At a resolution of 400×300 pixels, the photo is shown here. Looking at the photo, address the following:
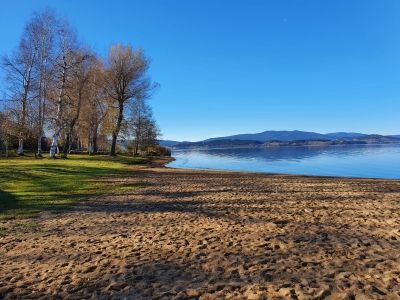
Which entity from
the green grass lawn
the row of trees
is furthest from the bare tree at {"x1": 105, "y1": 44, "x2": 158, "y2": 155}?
the green grass lawn

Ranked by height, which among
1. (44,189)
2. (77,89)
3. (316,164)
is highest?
(77,89)

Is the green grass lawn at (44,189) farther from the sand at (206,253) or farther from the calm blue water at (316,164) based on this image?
the calm blue water at (316,164)

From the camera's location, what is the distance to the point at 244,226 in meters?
7.15

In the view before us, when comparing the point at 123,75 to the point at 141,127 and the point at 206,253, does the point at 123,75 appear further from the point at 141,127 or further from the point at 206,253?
the point at 206,253

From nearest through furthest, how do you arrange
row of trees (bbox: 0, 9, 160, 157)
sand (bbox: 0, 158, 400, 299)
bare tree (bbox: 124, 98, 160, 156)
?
sand (bbox: 0, 158, 400, 299) < row of trees (bbox: 0, 9, 160, 157) < bare tree (bbox: 124, 98, 160, 156)

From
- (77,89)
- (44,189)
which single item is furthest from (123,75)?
(44,189)

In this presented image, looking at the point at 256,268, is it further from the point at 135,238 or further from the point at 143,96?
the point at 143,96

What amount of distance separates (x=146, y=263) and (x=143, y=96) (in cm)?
3454

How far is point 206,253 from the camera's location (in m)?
5.29

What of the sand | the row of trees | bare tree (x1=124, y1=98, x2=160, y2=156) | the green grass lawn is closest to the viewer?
the sand

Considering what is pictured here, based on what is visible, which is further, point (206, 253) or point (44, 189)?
point (44, 189)

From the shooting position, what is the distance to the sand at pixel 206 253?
3.88m

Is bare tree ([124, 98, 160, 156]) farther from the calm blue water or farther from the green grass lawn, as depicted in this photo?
the green grass lawn

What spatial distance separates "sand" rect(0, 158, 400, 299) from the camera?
3877 mm
